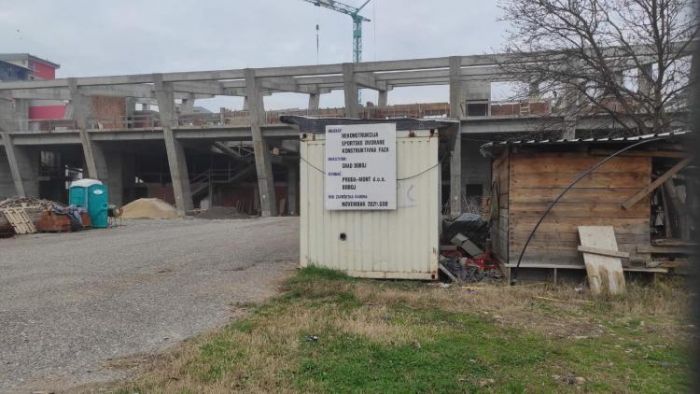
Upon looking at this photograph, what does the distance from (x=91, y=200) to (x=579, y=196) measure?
72.0 ft

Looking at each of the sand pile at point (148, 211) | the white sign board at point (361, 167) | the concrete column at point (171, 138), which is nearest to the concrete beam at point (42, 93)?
the concrete column at point (171, 138)

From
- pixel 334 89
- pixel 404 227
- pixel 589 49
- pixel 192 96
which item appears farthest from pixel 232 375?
pixel 192 96

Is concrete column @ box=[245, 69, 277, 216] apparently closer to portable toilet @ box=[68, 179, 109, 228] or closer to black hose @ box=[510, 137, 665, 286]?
portable toilet @ box=[68, 179, 109, 228]

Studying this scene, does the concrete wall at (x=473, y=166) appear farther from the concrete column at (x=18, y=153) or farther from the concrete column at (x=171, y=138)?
the concrete column at (x=18, y=153)

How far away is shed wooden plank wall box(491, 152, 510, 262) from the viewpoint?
34.3ft

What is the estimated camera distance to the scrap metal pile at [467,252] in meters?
10.3

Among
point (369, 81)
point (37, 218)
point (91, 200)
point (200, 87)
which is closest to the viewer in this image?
point (37, 218)

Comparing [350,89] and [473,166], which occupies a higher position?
[350,89]

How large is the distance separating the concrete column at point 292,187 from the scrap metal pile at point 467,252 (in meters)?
37.9

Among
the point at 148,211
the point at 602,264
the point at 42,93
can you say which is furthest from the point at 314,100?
the point at 602,264

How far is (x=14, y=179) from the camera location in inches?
1965

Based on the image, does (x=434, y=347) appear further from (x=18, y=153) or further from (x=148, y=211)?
(x=18, y=153)

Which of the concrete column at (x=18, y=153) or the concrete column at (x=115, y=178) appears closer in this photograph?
the concrete column at (x=18, y=153)

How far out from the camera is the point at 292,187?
52469 mm
